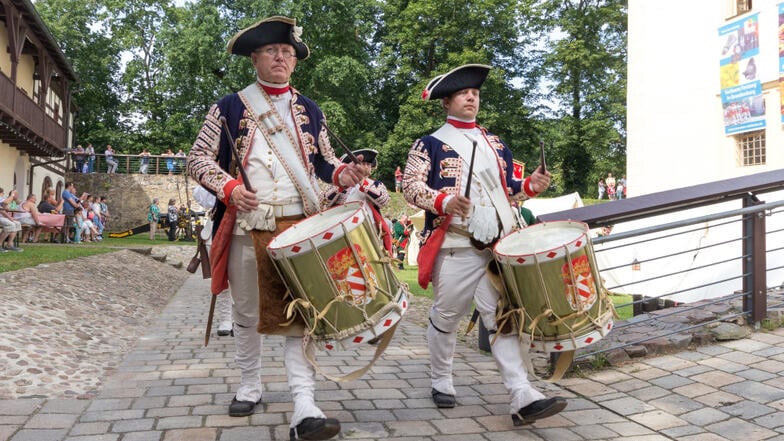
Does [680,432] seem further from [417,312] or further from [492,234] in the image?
[417,312]

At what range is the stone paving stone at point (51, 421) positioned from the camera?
3.28 m

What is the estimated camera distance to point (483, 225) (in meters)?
A: 3.49

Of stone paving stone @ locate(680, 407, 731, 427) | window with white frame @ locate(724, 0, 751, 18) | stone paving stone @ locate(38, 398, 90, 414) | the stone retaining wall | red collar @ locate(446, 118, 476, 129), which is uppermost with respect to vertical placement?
window with white frame @ locate(724, 0, 751, 18)

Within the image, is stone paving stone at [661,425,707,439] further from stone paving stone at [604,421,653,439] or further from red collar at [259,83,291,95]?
red collar at [259,83,291,95]

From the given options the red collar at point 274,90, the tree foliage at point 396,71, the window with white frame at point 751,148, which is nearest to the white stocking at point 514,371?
the red collar at point 274,90

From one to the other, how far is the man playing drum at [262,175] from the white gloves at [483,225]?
0.68 meters

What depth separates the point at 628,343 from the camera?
4500mm

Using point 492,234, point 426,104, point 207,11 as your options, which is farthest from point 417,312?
point 207,11

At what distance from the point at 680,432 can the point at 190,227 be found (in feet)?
80.3

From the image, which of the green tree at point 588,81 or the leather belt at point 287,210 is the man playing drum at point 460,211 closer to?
the leather belt at point 287,210

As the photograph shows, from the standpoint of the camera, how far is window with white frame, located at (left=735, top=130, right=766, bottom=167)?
2073cm

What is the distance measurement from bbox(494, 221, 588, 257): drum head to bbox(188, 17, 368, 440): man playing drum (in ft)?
2.83

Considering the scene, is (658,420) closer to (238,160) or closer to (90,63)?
(238,160)

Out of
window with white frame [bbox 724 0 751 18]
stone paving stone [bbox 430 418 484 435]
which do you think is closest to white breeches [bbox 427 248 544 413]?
stone paving stone [bbox 430 418 484 435]
